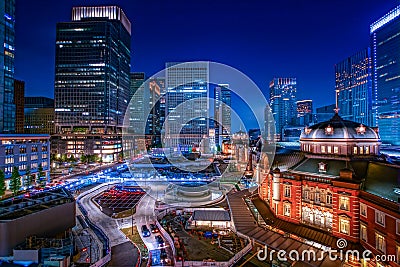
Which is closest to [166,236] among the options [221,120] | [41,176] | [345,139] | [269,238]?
[269,238]

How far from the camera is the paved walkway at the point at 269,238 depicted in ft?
75.6

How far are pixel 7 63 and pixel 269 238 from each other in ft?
248

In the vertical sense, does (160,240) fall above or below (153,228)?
below

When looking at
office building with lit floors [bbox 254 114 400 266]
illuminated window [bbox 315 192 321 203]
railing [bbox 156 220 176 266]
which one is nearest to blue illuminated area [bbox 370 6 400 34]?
office building with lit floors [bbox 254 114 400 266]

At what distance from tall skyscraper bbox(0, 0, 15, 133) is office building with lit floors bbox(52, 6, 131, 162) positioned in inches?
1672

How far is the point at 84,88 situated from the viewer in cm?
10888

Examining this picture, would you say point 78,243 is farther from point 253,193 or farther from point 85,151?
point 85,151

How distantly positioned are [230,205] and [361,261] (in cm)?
1941

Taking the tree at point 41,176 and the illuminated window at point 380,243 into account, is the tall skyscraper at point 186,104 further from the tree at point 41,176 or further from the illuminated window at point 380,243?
the illuminated window at point 380,243

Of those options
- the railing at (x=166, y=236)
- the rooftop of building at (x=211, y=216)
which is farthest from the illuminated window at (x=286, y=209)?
the railing at (x=166, y=236)

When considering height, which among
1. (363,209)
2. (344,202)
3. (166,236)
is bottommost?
(166,236)

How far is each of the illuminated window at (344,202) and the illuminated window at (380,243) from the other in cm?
385

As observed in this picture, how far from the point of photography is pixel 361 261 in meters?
22.6

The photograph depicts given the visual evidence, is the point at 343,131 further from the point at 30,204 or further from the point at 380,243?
the point at 30,204
